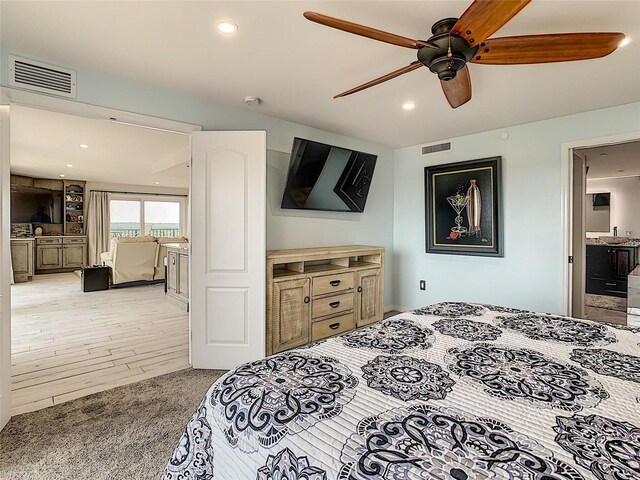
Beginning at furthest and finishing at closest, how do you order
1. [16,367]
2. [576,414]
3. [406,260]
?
1. [406,260]
2. [16,367]
3. [576,414]

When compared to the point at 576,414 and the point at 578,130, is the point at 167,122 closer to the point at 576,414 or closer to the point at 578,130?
the point at 576,414

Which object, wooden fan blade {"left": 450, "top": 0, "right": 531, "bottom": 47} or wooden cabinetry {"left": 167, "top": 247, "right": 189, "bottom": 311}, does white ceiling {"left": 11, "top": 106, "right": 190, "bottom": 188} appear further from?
wooden fan blade {"left": 450, "top": 0, "right": 531, "bottom": 47}

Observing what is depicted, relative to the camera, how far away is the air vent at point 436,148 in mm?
4280

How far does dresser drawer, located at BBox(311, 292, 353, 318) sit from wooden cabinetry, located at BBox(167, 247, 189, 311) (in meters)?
2.44

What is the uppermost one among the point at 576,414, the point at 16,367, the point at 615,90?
the point at 615,90

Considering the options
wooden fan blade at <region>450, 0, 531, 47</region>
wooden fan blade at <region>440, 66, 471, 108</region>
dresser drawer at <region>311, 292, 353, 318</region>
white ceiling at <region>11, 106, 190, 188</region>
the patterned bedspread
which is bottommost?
dresser drawer at <region>311, 292, 353, 318</region>

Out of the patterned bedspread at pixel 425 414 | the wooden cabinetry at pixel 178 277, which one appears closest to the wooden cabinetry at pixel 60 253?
the wooden cabinetry at pixel 178 277

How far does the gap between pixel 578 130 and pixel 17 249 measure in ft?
33.4

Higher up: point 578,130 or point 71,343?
point 578,130

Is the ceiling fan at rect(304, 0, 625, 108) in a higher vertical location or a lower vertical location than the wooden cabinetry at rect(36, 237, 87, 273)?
higher

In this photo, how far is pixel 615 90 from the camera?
2758mm

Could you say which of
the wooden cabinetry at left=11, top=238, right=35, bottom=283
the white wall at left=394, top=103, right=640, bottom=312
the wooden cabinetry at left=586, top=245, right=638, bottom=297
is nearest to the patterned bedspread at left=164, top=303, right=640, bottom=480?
the white wall at left=394, top=103, right=640, bottom=312

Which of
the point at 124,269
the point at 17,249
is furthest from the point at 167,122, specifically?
the point at 17,249

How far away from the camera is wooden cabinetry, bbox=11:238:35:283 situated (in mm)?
7152
